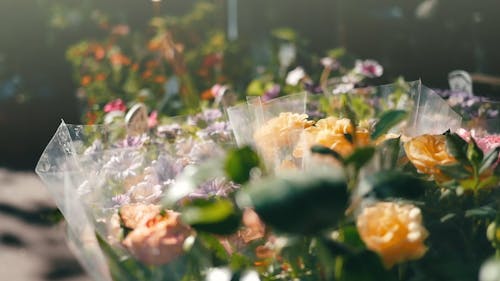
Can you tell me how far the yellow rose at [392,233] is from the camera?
763mm

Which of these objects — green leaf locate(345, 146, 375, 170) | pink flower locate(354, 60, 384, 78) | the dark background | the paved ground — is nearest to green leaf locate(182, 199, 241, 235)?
green leaf locate(345, 146, 375, 170)

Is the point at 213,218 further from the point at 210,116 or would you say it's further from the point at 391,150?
the point at 210,116

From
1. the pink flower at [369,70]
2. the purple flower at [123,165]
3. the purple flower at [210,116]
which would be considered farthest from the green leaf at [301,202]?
the pink flower at [369,70]

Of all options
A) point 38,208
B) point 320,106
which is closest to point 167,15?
point 38,208

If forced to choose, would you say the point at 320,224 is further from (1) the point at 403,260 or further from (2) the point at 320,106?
(2) the point at 320,106

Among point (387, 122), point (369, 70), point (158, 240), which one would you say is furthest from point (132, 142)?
point (369, 70)

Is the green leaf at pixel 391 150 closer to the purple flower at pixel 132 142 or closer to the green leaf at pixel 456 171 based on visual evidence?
the green leaf at pixel 456 171

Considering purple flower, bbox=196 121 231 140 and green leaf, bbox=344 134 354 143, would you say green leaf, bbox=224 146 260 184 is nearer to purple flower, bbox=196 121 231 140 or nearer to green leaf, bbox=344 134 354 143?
green leaf, bbox=344 134 354 143

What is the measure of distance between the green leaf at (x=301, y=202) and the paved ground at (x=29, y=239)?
2438mm

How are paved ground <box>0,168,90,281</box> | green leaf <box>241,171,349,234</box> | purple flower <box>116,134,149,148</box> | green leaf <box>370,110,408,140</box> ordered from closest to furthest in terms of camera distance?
green leaf <box>241,171,349,234</box> < green leaf <box>370,110,408,140</box> < purple flower <box>116,134,149,148</box> < paved ground <box>0,168,90,281</box>

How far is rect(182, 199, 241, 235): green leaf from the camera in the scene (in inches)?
27.0

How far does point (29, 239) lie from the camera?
4.08m

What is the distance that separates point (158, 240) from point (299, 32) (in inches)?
212

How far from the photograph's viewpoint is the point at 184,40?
19.1 feet
